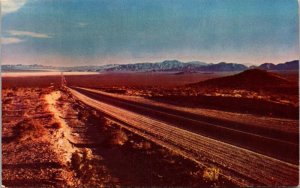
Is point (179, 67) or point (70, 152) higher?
point (179, 67)

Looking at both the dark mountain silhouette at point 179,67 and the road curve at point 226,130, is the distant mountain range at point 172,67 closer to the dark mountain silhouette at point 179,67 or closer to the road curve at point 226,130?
the dark mountain silhouette at point 179,67

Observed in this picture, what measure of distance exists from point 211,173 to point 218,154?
0.67 metres

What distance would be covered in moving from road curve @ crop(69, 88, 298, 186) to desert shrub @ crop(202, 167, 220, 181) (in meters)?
0.13

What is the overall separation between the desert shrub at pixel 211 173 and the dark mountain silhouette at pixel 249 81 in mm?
2108

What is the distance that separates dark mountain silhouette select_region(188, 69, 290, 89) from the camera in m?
8.84

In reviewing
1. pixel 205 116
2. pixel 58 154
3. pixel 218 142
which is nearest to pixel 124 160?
pixel 58 154

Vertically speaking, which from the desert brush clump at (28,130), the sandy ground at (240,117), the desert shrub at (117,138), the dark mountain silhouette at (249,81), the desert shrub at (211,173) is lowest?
the desert shrub at (211,173)

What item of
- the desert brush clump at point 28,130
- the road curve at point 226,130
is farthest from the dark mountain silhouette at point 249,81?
the desert brush clump at point 28,130

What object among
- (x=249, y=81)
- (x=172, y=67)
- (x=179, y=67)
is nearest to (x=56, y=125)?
(x=172, y=67)

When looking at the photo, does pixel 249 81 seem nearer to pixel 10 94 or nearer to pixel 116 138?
pixel 116 138

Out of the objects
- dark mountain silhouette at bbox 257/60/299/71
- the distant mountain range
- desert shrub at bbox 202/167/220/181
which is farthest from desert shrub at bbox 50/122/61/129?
dark mountain silhouette at bbox 257/60/299/71

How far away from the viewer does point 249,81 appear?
909cm

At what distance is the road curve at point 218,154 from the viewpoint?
7.75m

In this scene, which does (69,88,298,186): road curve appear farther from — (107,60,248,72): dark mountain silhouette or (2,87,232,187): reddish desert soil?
(107,60,248,72): dark mountain silhouette
